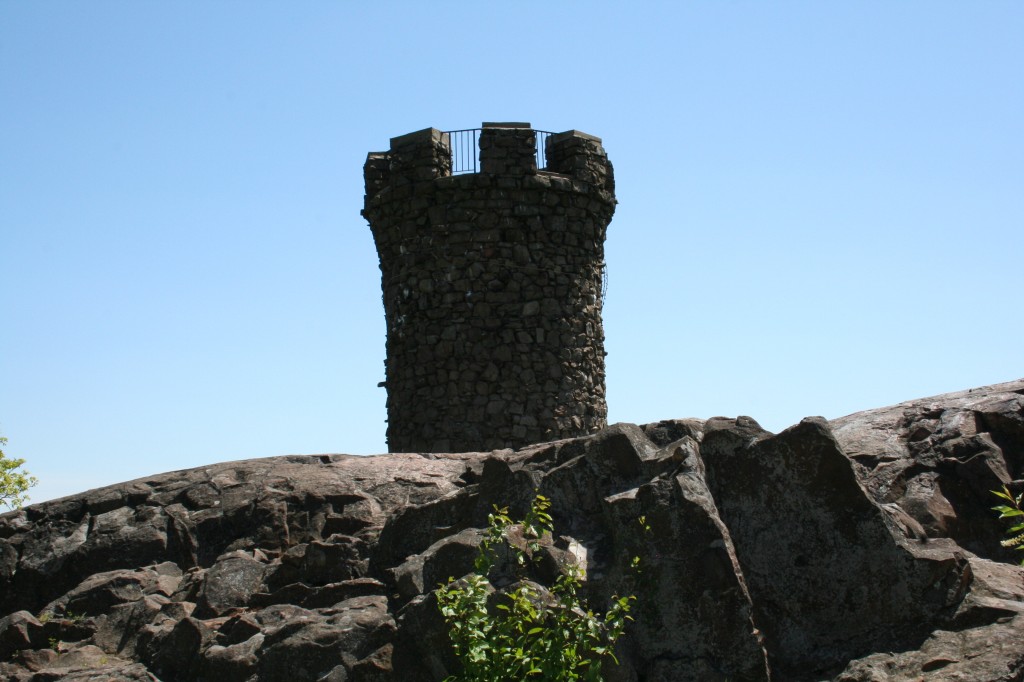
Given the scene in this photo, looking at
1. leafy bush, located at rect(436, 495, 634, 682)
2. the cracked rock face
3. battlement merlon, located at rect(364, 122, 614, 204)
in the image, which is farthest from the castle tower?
leafy bush, located at rect(436, 495, 634, 682)

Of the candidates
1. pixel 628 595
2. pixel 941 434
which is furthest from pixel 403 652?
pixel 941 434

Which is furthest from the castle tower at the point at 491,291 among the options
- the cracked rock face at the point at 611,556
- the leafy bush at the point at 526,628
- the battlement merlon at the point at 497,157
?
the leafy bush at the point at 526,628

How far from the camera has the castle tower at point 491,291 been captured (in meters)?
14.7

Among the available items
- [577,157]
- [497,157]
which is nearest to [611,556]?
[497,157]

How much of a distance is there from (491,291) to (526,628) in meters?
9.32

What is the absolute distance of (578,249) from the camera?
15.4 m

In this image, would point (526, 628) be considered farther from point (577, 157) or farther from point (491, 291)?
point (577, 157)

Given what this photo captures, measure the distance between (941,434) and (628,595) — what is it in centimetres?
296

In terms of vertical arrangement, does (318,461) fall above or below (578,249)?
below

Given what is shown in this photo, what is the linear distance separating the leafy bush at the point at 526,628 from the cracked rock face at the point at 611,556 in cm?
28

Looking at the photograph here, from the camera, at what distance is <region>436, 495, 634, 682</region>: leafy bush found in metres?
5.46

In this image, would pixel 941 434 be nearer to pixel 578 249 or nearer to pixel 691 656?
pixel 691 656

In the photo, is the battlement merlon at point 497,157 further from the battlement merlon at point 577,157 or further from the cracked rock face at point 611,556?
the cracked rock face at point 611,556

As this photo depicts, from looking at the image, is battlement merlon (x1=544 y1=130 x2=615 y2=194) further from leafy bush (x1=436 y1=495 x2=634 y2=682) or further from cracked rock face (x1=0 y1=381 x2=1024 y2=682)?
leafy bush (x1=436 y1=495 x2=634 y2=682)
